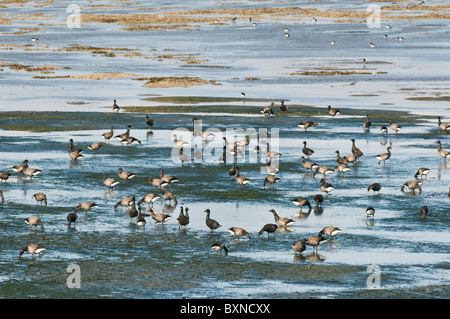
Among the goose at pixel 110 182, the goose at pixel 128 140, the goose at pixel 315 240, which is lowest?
the goose at pixel 315 240

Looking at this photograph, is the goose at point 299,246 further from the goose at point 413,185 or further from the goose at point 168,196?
the goose at point 413,185

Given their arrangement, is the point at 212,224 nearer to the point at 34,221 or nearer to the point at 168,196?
the point at 168,196

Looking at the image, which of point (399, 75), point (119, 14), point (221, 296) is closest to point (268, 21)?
point (119, 14)

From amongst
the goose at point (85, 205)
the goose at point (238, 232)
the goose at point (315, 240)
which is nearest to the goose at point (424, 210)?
the goose at point (315, 240)

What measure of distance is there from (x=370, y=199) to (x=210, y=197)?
524 centimetres

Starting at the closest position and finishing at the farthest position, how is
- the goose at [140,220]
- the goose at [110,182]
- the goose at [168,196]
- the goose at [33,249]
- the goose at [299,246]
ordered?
the goose at [33,249]
the goose at [299,246]
the goose at [140,220]
the goose at [168,196]
the goose at [110,182]

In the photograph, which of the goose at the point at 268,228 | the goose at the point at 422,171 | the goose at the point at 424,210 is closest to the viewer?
the goose at the point at 268,228

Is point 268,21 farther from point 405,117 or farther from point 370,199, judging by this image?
point 370,199

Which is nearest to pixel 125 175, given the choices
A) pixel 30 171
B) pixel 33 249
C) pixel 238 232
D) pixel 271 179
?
pixel 30 171

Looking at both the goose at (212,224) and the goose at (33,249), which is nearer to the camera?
the goose at (33,249)

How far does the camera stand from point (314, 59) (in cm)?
7644

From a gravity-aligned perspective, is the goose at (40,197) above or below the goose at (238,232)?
above

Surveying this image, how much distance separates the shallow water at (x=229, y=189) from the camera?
68.4 ft

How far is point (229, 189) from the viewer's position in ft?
102
